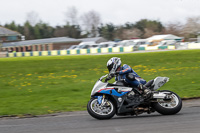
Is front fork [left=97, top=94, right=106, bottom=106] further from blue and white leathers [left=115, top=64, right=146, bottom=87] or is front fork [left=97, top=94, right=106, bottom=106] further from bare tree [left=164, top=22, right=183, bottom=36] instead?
bare tree [left=164, top=22, right=183, bottom=36]

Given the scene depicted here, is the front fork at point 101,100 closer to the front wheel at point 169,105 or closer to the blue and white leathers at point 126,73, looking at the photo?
the blue and white leathers at point 126,73

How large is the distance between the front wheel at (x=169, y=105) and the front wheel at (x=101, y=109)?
1090 millimetres

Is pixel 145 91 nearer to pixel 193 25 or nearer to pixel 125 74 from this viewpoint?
pixel 125 74

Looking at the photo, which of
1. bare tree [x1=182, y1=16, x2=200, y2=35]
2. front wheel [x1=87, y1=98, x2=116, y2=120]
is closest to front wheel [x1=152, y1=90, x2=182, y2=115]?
front wheel [x1=87, y1=98, x2=116, y2=120]

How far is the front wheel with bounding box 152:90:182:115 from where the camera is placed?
319 inches

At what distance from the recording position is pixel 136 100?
26.9 feet

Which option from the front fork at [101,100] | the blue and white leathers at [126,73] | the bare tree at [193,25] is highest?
the bare tree at [193,25]

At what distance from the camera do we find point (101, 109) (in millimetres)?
8172

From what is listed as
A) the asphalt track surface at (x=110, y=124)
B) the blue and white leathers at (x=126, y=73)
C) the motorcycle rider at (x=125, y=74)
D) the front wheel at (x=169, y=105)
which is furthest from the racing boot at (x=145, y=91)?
the asphalt track surface at (x=110, y=124)

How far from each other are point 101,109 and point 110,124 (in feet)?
2.30

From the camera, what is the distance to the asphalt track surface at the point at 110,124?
6.85 meters

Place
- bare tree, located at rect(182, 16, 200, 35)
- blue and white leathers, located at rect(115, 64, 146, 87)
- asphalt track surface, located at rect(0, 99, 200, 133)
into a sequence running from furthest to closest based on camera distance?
bare tree, located at rect(182, 16, 200, 35), blue and white leathers, located at rect(115, 64, 146, 87), asphalt track surface, located at rect(0, 99, 200, 133)

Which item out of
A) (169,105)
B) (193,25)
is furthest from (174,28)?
(169,105)

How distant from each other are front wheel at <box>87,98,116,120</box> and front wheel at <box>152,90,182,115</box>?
1.09 m
